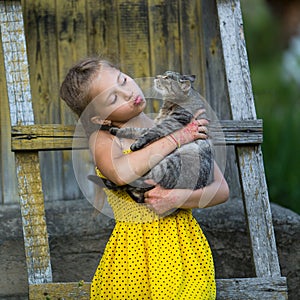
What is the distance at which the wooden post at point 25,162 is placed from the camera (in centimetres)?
366

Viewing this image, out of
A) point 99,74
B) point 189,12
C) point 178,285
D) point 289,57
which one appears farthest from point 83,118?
point 289,57

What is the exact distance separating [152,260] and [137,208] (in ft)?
0.82

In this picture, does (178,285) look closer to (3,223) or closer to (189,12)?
(3,223)

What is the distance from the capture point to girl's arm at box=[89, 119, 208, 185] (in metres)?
3.30

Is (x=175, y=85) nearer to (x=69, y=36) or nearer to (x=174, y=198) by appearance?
(x=174, y=198)

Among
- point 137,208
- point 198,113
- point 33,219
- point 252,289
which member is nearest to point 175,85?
point 198,113

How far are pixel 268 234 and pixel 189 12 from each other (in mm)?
1582

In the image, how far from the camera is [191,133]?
133 inches

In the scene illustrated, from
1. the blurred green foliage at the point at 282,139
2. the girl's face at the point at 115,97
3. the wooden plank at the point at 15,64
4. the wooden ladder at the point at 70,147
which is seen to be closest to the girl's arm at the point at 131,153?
the girl's face at the point at 115,97

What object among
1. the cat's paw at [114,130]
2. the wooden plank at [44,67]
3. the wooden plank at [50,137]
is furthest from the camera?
the wooden plank at [44,67]

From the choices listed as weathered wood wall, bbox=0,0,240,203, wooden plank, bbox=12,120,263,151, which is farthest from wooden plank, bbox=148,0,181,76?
wooden plank, bbox=12,120,263,151

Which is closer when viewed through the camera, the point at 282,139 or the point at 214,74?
the point at 214,74

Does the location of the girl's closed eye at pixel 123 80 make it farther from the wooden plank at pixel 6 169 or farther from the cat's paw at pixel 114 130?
the wooden plank at pixel 6 169

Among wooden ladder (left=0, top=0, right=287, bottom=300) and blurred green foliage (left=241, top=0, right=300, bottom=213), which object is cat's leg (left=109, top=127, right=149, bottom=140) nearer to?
wooden ladder (left=0, top=0, right=287, bottom=300)
